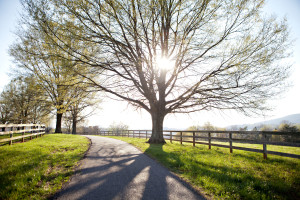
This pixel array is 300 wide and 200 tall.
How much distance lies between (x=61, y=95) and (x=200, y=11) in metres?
10.5

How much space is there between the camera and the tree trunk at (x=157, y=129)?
11.1 meters

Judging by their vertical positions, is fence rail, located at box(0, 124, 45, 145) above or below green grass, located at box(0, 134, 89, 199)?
above

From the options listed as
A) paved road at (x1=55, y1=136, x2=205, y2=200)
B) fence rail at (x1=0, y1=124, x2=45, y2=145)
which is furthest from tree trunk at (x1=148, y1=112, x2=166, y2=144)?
fence rail at (x1=0, y1=124, x2=45, y2=145)

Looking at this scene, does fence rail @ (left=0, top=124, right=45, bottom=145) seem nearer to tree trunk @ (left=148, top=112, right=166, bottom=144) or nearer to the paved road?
the paved road

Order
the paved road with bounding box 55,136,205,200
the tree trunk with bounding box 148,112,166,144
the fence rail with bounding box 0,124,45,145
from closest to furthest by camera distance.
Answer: the paved road with bounding box 55,136,205,200 < the fence rail with bounding box 0,124,45,145 < the tree trunk with bounding box 148,112,166,144

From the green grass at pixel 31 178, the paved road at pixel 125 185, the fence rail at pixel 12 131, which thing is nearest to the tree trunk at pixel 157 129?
the paved road at pixel 125 185

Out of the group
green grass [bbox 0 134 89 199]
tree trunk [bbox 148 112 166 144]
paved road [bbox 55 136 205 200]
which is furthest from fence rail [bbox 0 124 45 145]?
tree trunk [bbox 148 112 166 144]

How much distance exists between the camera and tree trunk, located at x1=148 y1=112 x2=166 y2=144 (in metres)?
11.1

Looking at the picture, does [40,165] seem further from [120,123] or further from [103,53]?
[120,123]

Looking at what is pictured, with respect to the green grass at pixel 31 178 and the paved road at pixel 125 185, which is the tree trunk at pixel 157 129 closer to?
the paved road at pixel 125 185

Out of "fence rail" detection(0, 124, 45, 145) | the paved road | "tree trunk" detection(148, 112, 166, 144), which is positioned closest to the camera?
the paved road

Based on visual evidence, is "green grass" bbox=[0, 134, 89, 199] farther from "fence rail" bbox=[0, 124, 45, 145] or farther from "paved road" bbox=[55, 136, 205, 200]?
"fence rail" bbox=[0, 124, 45, 145]

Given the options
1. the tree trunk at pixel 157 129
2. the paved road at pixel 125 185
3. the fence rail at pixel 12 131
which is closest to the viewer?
the paved road at pixel 125 185

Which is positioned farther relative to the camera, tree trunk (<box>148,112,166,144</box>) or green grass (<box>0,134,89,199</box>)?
→ tree trunk (<box>148,112,166,144</box>)
